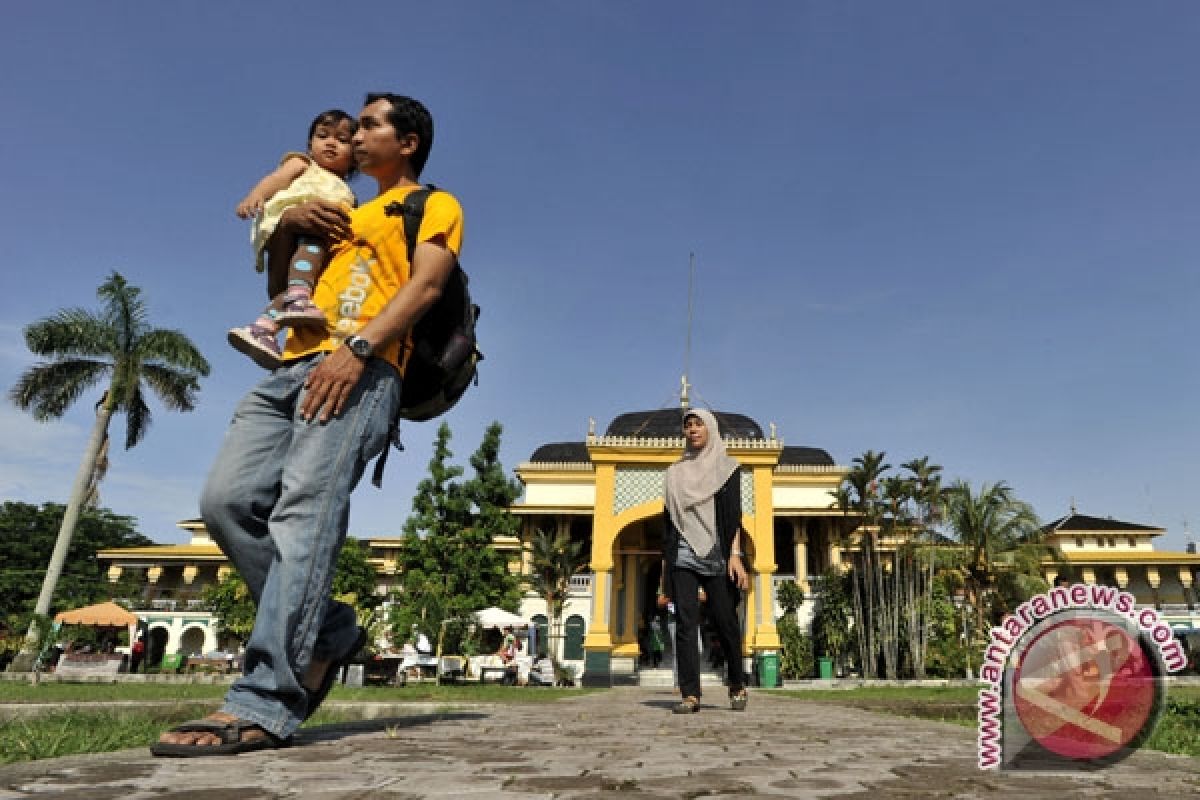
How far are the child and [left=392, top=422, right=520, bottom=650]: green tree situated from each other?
1443 cm

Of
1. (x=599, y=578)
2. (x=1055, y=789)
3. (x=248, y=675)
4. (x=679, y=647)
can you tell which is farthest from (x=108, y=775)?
(x=599, y=578)

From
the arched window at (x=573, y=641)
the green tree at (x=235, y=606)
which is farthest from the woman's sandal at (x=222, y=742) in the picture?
the arched window at (x=573, y=641)

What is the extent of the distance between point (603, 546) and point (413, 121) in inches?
735

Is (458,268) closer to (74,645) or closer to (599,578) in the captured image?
(599,578)

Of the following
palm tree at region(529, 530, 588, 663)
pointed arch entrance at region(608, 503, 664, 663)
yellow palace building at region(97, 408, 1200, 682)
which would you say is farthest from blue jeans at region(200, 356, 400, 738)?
palm tree at region(529, 530, 588, 663)

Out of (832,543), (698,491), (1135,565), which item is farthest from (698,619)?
(1135,565)

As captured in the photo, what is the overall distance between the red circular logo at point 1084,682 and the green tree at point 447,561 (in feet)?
50.4

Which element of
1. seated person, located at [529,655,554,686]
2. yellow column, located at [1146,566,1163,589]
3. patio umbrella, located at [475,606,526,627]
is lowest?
seated person, located at [529,655,554,686]

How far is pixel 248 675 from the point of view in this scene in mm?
2312

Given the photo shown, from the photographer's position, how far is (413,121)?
121 inches

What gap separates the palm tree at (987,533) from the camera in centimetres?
2617

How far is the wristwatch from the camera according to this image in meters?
2.44

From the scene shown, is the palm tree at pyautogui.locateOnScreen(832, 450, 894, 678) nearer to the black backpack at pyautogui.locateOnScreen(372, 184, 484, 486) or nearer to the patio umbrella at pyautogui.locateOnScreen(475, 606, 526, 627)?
the patio umbrella at pyautogui.locateOnScreen(475, 606, 526, 627)

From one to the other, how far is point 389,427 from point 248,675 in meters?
0.89
